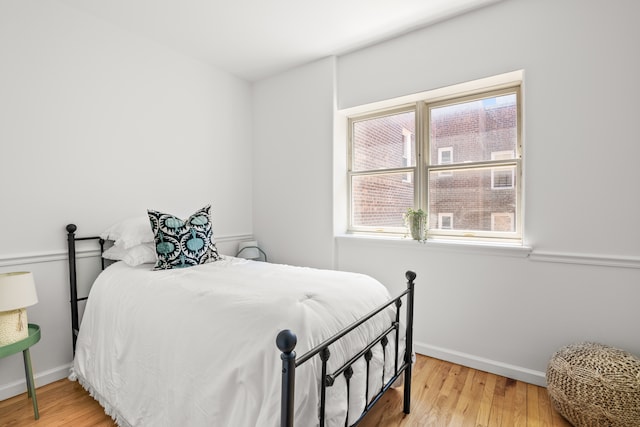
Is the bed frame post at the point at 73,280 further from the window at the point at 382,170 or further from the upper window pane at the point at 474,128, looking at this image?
the upper window pane at the point at 474,128

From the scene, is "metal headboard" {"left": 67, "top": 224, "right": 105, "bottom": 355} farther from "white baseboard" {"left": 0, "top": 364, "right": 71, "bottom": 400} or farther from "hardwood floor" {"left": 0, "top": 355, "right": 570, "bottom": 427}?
"hardwood floor" {"left": 0, "top": 355, "right": 570, "bottom": 427}

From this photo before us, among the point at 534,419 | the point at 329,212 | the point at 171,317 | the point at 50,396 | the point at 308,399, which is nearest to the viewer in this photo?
the point at 308,399

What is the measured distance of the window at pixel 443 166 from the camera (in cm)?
237

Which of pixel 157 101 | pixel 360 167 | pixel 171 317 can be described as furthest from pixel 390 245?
Answer: pixel 157 101

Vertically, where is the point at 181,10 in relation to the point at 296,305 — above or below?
above

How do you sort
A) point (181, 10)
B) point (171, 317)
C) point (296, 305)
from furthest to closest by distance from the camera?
1. point (181, 10)
2. point (171, 317)
3. point (296, 305)

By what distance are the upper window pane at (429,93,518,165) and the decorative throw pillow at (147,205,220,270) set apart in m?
2.02

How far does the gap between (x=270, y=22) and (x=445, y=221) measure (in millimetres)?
2145

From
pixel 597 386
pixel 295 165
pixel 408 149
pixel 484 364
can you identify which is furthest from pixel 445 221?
pixel 295 165

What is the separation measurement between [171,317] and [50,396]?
1.27m

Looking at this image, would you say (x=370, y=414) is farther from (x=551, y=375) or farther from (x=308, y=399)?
(x=551, y=375)

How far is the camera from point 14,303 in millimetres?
1665

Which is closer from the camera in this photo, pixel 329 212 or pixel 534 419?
pixel 534 419

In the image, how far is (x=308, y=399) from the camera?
1130 mm
